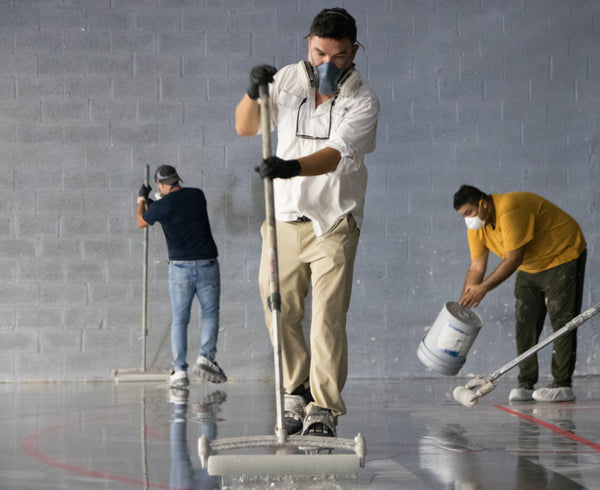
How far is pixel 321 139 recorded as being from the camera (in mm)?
2678

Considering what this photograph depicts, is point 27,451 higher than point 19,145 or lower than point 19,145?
lower

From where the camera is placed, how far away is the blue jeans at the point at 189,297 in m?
5.22

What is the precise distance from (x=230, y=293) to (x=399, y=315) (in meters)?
1.23

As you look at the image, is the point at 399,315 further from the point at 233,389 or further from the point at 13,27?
the point at 13,27

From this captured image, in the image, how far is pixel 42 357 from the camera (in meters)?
5.82

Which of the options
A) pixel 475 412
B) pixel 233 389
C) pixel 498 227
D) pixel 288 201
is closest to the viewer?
pixel 288 201

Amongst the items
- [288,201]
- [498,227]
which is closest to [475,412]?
[498,227]

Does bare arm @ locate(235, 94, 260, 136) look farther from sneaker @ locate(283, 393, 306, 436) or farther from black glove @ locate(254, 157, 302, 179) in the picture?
sneaker @ locate(283, 393, 306, 436)

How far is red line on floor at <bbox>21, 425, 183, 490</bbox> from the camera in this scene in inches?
87.4

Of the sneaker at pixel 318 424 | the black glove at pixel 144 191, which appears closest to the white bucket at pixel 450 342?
the sneaker at pixel 318 424

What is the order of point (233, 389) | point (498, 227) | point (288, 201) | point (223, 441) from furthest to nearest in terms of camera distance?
point (233, 389)
point (498, 227)
point (288, 201)
point (223, 441)

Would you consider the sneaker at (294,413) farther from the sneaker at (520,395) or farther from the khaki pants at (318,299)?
the sneaker at (520,395)

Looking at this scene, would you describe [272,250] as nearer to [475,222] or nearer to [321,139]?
[321,139]

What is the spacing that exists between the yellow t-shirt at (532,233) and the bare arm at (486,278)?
58 mm
